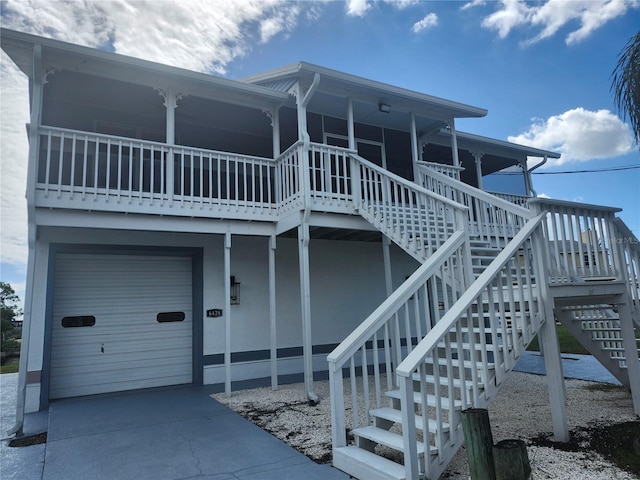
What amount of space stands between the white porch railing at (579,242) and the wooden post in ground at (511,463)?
2.31 m

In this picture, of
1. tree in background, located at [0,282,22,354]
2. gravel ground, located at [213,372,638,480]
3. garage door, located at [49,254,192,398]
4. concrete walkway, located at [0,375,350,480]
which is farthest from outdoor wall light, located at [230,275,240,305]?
tree in background, located at [0,282,22,354]

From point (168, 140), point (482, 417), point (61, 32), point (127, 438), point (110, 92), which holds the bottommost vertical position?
point (127, 438)

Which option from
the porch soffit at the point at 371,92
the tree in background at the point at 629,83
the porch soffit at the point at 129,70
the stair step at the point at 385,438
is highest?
the porch soffit at the point at 371,92

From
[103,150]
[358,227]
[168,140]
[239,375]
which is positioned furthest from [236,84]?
[239,375]

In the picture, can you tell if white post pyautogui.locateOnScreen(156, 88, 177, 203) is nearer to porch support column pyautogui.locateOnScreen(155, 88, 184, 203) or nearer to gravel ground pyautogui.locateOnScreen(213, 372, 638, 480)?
porch support column pyautogui.locateOnScreen(155, 88, 184, 203)

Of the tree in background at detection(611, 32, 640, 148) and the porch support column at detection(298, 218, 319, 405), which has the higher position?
the tree in background at detection(611, 32, 640, 148)

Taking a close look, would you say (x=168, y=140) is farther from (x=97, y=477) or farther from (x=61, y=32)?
(x=97, y=477)

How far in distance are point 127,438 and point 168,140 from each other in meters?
4.27

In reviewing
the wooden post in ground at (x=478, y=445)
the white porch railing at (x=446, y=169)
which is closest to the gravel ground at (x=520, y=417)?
the wooden post in ground at (x=478, y=445)

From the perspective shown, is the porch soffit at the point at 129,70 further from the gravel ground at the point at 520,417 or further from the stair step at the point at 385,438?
the stair step at the point at 385,438

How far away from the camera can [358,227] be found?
675 cm

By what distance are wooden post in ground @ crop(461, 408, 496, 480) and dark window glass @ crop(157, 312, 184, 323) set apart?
20.0 ft

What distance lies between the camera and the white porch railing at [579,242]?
4090 mm

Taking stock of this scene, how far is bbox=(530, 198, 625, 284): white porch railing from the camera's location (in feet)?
13.4
